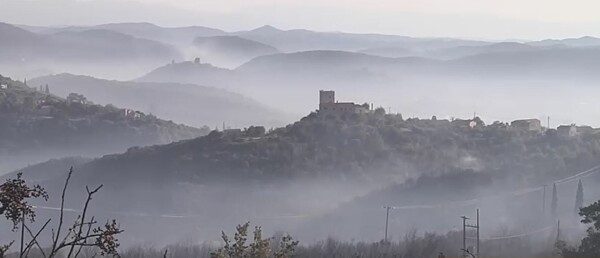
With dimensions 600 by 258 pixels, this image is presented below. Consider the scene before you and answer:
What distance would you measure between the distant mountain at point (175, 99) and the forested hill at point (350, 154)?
7016 centimetres

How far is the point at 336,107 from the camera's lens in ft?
267

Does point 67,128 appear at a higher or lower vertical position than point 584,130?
lower

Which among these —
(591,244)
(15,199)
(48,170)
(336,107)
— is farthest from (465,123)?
(15,199)

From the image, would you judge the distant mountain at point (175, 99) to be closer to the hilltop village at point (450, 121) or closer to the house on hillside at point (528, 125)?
A: the hilltop village at point (450, 121)

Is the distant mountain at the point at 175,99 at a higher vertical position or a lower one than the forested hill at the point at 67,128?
higher

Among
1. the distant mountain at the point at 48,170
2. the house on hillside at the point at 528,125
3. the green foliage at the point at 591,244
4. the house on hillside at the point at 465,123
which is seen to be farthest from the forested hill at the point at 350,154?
the green foliage at the point at 591,244

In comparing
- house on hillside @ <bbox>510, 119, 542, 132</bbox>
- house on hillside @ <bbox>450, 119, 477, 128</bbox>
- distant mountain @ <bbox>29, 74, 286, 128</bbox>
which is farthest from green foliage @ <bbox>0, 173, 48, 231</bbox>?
distant mountain @ <bbox>29, 74, 286, 128</bbox>

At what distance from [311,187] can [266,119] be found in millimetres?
81127

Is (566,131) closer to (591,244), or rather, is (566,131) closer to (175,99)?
(591,244)

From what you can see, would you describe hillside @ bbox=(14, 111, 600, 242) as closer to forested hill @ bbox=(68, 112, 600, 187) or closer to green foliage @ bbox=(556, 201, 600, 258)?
forested hill @ bbox=(68, 112, 600, 187)

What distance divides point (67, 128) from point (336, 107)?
33.4m

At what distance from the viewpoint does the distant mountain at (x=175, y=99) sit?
16212cm

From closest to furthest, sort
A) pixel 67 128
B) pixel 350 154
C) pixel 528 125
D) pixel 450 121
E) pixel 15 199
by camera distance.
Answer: pixel 15 199
pixel 350 154
pixel 528 125
pixel 450 121
pixel 67 128

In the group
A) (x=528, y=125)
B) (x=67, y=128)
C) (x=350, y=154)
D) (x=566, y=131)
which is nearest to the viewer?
(x=350, y=154)
